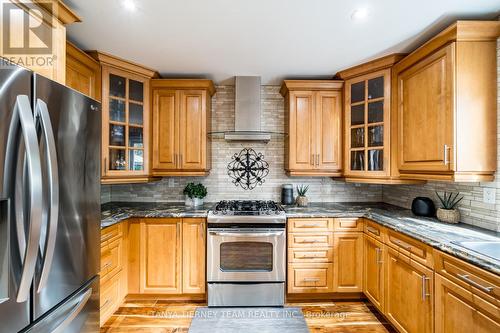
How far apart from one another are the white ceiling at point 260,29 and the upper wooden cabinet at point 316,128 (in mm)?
342

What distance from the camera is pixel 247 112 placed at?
10.2ft

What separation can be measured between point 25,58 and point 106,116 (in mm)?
1128

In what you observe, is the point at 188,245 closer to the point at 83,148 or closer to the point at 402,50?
the point at 83,148

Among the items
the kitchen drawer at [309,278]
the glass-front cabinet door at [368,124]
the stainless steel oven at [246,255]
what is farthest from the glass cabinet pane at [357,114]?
the kitchen drawer at [309,278]

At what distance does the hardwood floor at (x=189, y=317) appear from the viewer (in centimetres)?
222

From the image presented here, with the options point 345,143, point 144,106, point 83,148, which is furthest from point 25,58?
point 345,143

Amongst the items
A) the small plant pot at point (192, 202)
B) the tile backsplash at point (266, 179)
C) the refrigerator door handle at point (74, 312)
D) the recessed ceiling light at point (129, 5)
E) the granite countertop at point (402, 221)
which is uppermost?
the recessed ceiling light at point (129, 5)

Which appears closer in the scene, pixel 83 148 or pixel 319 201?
pixel 83 148

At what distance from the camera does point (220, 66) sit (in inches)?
107

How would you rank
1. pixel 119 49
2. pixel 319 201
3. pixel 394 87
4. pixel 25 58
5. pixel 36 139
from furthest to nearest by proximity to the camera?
1. pixel 319 201
2. pixel 394 87
3. pixel 119 49
4. pixel 25 58
5. pixel 36 139

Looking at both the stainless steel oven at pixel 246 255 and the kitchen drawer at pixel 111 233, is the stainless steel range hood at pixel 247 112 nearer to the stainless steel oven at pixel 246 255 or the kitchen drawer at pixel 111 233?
the stainless steel oven at pixel 246 255

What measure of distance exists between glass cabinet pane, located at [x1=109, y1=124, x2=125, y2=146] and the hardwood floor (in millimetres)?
1627

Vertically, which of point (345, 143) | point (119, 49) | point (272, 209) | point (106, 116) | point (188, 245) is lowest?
point (188, 245)
